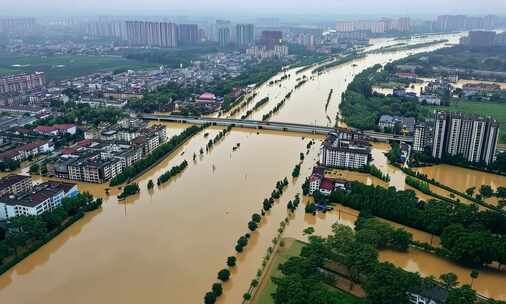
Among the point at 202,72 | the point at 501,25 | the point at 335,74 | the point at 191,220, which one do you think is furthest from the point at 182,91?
the point at 501,25

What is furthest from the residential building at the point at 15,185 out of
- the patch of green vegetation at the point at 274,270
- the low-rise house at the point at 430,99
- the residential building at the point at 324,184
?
the low-rise house at the point at 430,99

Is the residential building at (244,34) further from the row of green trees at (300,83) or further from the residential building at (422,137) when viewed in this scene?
the residential building at (422,137)

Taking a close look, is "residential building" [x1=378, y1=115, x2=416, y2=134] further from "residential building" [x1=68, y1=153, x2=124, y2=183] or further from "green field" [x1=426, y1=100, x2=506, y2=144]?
"residential building" [x1=68, y1=153, x2=124, y2=183]

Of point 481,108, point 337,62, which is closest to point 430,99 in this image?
point 481,108

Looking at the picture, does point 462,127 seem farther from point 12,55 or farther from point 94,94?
point 12,55

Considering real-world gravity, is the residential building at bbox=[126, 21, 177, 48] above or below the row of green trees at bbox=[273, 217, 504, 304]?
above

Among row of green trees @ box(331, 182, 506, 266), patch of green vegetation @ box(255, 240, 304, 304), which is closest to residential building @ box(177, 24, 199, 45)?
row of green trees @ box(331, 182, 506, 266)

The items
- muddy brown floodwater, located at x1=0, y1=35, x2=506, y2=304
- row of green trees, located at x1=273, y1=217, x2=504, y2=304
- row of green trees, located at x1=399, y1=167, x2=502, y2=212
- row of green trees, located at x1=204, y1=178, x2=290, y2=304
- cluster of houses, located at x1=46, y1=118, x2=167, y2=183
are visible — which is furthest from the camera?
cluster of houses, located at x1=46, y1=118, x2=167, y2=183
